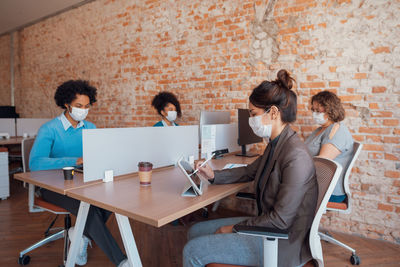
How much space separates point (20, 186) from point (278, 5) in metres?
4.58

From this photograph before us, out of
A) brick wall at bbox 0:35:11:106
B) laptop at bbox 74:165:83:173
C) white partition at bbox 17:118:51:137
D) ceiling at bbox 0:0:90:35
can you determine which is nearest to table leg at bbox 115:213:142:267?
laptop at bbox 74:165:83:173

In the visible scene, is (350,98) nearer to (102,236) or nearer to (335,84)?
(335,84)

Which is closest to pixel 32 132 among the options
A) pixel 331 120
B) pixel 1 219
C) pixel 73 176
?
pixel 1 219

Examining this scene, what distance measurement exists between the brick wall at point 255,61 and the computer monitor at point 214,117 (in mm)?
191

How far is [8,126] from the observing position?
183 inches

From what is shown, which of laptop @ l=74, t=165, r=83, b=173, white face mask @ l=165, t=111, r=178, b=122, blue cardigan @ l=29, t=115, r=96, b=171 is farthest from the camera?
white face mask @ l=165, t=111, r=178, b=122

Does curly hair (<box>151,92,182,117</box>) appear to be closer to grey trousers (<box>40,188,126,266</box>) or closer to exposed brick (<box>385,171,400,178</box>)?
grey trousers (<box>40,188,126,266</box>)

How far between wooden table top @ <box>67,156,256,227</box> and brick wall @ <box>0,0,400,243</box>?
1.63m

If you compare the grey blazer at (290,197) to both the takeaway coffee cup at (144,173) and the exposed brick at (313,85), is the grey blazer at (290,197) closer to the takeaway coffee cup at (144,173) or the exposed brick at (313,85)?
the takeaway coffee cup at (144,173)

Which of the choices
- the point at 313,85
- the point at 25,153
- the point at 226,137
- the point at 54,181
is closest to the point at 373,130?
the point at 313,85

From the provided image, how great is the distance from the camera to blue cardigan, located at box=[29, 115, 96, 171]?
6.45 feet

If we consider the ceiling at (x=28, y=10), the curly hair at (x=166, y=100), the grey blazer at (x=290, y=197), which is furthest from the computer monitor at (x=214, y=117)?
the ceiling at (x=28, y=10)

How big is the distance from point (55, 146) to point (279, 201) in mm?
1804

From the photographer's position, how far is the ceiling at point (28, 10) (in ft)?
16.5
